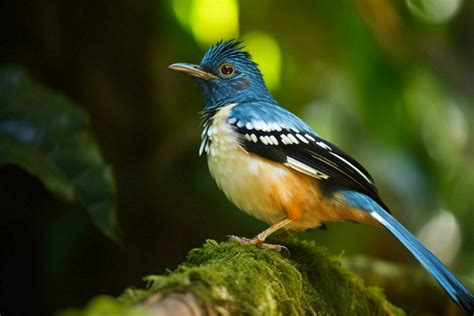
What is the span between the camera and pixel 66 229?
4.85m

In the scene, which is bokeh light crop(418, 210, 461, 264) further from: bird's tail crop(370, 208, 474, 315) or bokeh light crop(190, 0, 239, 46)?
bird's tail crop(370, 208, 474, 315)

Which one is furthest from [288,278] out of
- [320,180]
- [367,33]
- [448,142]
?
[448,142]

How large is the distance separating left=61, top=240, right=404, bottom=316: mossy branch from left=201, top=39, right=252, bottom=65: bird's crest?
52.2 inches

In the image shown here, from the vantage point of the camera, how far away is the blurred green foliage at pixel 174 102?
491 cm

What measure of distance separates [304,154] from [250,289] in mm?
1295

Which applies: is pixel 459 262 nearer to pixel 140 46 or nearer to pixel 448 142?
pixel 448 142

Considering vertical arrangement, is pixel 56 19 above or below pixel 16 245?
above

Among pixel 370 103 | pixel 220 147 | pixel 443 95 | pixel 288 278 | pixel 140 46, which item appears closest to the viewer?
pixel 288 278

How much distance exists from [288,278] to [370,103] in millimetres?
2674

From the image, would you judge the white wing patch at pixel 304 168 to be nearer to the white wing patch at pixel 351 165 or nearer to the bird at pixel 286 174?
the bird at pixel 286 174

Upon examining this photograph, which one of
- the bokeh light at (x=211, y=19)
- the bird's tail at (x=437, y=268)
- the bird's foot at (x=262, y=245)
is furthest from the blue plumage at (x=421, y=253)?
the bokeh light at (x=211, y=19)

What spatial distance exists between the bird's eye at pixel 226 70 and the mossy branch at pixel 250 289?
4.01 feet

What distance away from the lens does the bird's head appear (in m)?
4.02

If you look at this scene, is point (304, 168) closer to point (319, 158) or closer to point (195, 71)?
point (319, 158)
